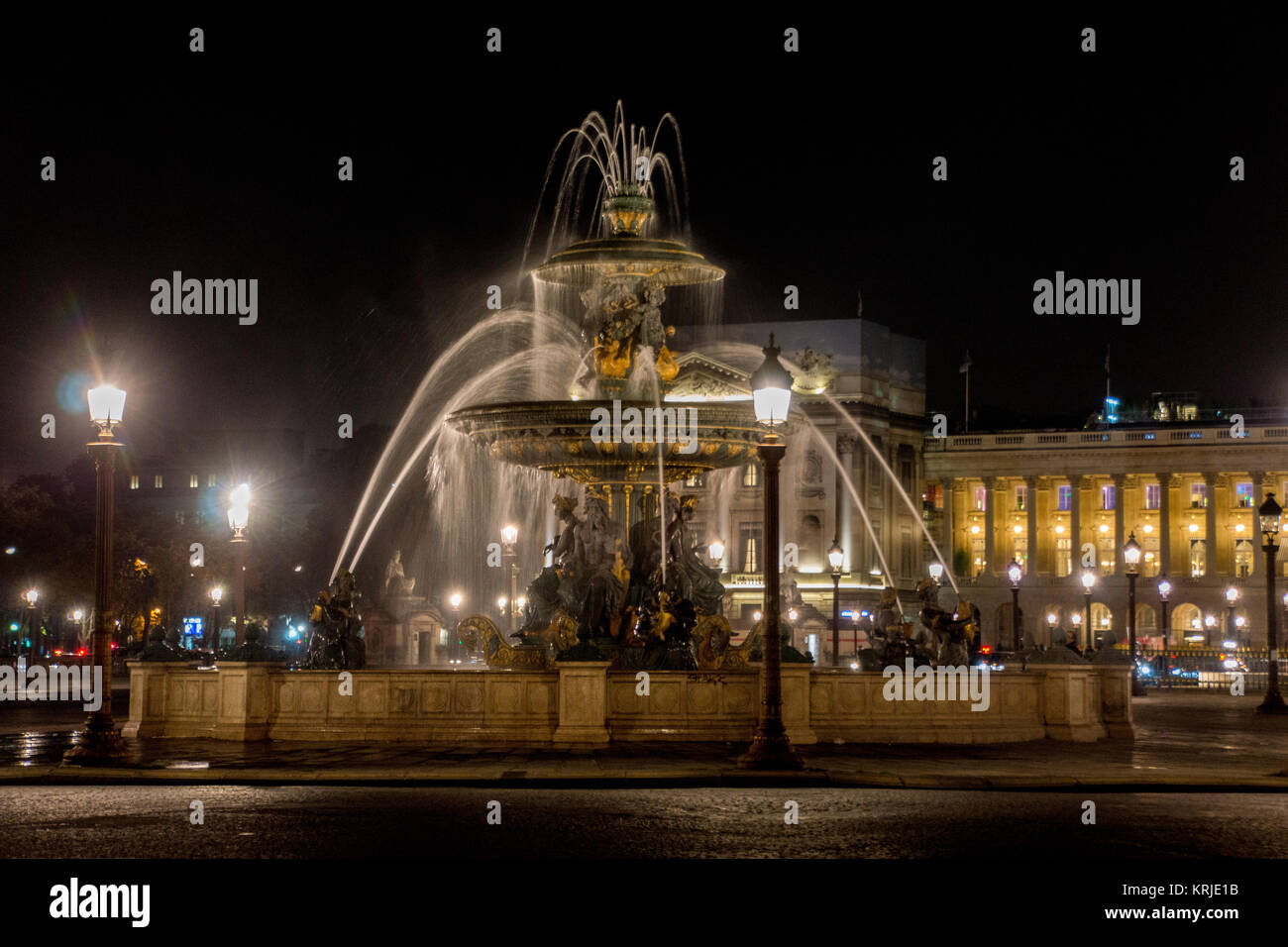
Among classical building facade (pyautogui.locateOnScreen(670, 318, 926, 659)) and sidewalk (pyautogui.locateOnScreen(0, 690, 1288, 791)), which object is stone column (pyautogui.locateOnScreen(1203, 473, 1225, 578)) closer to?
classical building facade (pyautogui.locateOnScreen(670, 318, 926, 659))

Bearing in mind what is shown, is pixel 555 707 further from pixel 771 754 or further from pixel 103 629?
pixel 103 629

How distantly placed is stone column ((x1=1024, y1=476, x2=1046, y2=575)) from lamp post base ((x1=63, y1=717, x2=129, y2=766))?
107 metres

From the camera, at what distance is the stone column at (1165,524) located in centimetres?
11981

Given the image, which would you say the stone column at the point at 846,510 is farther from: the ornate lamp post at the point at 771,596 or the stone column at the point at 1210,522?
the ornate lamp post at the point at 771,596

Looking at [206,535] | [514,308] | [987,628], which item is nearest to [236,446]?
[206,535]

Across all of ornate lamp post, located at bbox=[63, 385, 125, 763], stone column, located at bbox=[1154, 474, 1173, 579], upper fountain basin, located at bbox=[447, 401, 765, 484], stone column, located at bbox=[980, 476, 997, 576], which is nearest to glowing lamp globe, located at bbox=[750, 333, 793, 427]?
upper fountain basin, located at bbox=[447, 401, 765, 484]

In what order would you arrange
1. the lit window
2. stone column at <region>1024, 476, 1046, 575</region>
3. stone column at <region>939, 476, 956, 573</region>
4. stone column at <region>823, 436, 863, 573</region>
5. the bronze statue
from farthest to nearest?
stone column at <region>939, 476, 956, 573</region>
stone column at <region>1024, 476, 1046, 575</region>
the lit window
stone column at <region>823, 436, 863, 573</region>
the bronze statue

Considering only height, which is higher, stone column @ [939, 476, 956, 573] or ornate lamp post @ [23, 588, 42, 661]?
stone column @ [939, 476, 956, 573]

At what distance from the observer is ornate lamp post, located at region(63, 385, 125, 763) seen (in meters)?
21.2

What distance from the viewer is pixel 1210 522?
390 ft

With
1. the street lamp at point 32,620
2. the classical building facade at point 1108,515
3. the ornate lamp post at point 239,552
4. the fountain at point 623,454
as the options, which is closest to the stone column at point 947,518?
the classical building facade at point 1108,515

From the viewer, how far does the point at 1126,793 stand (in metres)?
19.2
